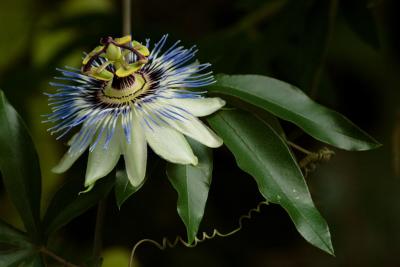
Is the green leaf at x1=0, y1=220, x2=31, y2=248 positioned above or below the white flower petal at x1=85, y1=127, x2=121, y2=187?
below

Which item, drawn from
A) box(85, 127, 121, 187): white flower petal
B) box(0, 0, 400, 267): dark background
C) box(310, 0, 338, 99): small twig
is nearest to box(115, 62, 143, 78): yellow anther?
box(85, 127, 121, 187): white flower petal

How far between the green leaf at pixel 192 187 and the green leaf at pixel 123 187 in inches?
1.9

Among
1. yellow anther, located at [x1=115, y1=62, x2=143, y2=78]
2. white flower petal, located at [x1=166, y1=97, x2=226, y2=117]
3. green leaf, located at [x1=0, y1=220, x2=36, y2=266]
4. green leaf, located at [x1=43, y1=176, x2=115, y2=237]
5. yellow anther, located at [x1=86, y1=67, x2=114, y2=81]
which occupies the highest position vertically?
yellow anther, located at [x1=115, y1=62, x2=143, y2=78]

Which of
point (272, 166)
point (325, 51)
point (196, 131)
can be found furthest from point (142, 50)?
point (325, 51)

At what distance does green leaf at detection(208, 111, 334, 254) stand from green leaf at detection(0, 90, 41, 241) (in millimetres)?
281

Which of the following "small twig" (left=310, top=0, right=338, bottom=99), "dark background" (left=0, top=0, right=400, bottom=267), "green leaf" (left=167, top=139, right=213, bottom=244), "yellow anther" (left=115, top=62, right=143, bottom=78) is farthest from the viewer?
"dark background" (left=0, top=0, right=400, bottom=267)

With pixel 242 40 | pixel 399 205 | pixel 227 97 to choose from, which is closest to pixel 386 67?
pixel 399 205

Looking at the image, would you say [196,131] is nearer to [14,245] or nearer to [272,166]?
[272,166]

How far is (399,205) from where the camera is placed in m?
2.37

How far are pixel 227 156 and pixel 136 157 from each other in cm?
137

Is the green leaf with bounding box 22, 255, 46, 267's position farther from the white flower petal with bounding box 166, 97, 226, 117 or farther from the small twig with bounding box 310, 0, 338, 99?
the small twig with bounding box 310, 0, 338, 99

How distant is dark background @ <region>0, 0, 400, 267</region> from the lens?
6.08ft

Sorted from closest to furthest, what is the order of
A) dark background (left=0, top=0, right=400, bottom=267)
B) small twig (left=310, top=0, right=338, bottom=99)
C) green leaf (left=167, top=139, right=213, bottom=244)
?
green leaf (left=167, top=139, right=213, bottom=244) < small twig (left=310, top=0, right=338, bottom=99) < dark background (left=0, top=0, right=400, bottom=267)

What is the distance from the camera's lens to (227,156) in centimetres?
227
